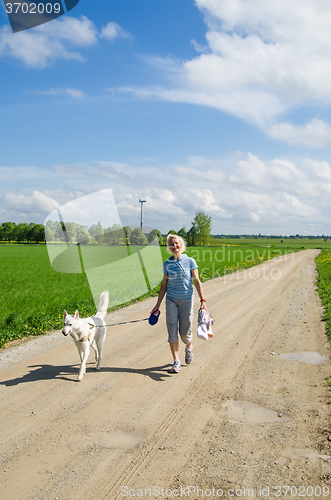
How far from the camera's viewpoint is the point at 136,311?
38.9ft

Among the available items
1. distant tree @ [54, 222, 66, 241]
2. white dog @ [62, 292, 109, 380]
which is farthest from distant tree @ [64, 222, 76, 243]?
white dog @ [62, 292, 109, 380]

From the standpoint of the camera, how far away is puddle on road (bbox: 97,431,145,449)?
12.7ft

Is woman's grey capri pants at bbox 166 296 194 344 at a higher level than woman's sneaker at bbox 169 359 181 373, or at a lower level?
higher

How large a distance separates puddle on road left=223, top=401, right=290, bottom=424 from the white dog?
2494mm

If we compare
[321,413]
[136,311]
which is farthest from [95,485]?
[136,311]

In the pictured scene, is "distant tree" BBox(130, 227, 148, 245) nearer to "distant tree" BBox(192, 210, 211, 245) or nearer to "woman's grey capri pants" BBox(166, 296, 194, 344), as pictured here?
"woman's grey capri pants" BBox(166, 296, 194, 344)

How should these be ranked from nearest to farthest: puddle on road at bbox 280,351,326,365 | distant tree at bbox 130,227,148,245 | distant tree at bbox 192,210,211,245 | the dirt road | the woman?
the dirt road, the woman, puddle on road at bbox 280,351,326,365, distant tree at bbox 130,227,148,245, distant tree at bbox 192,210,211,245

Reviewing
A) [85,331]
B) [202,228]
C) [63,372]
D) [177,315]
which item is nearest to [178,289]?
[177,315]

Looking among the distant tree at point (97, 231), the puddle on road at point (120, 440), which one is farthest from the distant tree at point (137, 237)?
the puddle on road at point (120, 440)

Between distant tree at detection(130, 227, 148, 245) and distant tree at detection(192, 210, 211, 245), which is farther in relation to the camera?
distant tree at detection(192, 210, 211, 245)

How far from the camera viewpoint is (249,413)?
4.64m

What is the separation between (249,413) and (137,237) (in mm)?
8855

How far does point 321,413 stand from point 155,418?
7.63 ft

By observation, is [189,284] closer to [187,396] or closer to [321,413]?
[187,396]
